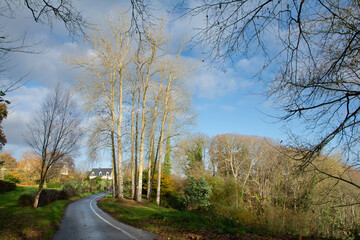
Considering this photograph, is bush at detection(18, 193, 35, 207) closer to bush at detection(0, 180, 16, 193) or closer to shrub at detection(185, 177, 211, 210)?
bush at detection(0, 180, 16, 193)

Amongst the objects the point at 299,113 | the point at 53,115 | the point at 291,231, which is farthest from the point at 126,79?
the point at 299,113

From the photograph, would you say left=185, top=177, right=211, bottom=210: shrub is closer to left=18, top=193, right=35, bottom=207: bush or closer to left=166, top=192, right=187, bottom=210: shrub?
left=166, top=192, right=187, bottom=210: shrub

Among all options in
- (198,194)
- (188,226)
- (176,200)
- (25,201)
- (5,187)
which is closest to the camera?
(188,226)

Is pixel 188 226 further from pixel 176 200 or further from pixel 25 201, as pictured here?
pixel 176 200

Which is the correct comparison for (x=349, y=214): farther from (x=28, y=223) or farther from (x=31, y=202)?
(x=31, y=202)

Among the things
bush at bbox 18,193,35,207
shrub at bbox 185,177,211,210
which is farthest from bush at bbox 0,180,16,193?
shrub at bbox 185,177,211,210

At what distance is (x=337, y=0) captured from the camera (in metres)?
4.76

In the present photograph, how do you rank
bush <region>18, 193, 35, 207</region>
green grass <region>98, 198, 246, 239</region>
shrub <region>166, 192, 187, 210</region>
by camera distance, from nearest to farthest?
1. green grass <region>98, 198, 246, 239</region>
2. bush <region>18, 193, 35, 207</region>
3. shrub <region>166, 192, 187, 210</region>

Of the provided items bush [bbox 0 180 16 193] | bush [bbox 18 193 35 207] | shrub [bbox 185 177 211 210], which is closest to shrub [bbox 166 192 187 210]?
shrub [bbox 185 177 211 210]

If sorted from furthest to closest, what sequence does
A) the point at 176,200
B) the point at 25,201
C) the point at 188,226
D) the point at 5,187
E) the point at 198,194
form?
the point at 176,200 → the point at 5,187 → the point at 198,194 → the point at 25,201 → the point at 188,226

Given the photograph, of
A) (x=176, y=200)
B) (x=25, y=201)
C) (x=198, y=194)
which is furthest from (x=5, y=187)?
(x=198, y=194)

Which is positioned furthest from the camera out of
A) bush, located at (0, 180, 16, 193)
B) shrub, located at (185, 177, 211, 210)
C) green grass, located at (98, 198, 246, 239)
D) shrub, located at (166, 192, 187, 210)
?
shrub, located at (166, 192, 187, 210)

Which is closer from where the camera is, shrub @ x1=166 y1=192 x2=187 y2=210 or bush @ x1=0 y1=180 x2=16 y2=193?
bush @ x1=0 y1=180 x2=16 y2=193

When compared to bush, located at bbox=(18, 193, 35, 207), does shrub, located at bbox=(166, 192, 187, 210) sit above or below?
below
